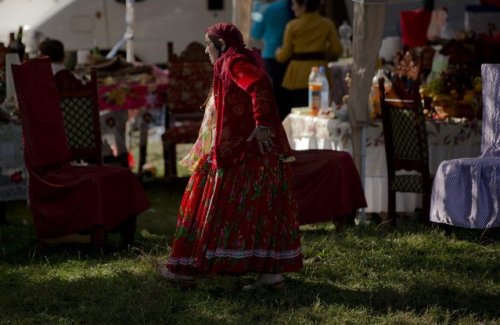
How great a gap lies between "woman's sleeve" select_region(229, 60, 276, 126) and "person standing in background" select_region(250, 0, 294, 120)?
730 cm

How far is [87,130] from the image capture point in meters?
8.69

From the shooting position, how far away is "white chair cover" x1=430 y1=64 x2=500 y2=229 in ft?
27.5

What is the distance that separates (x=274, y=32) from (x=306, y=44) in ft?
5.61

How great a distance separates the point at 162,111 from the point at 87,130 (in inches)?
151

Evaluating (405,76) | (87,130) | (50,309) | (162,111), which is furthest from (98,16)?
(50,309)

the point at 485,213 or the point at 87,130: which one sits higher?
the point at 87,130

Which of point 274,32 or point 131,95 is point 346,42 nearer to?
point 274,32

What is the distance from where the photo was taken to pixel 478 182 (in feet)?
27.6

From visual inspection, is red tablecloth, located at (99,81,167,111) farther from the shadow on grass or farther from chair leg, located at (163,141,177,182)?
the shadow on grass

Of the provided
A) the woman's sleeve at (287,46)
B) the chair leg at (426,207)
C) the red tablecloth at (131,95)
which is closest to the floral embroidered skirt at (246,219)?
the chair leg at (426,207)

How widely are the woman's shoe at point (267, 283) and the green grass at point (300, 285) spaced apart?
5 centimetres

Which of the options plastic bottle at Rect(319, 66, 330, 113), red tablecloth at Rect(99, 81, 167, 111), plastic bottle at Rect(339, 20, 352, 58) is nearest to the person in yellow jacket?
plastic bottle at Rect(339, 20, 352, 58)

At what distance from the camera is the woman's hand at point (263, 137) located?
6.36 metres

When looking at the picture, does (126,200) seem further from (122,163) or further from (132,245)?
(122,163)
